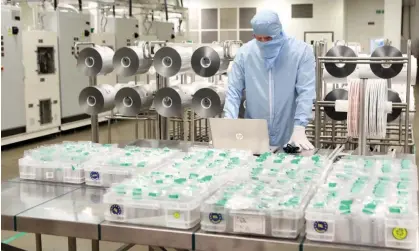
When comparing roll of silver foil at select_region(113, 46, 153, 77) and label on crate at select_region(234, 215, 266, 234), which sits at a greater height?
roll of silver foil at select_region(113, 46, 153, 77)

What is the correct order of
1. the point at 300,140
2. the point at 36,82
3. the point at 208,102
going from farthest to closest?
the point at 36,82 → the point at 208,102 → the point at 300,140

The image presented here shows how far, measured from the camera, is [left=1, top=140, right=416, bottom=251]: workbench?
1.60m

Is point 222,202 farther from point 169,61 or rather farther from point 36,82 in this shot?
point 36,82

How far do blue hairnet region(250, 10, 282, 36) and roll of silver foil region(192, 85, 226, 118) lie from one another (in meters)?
1.42

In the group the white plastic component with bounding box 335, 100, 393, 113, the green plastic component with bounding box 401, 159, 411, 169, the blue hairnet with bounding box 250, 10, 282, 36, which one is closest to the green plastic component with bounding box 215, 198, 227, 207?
the green plastic component with bounding box 401, 159, 411, 169

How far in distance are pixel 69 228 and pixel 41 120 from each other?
6.20 m

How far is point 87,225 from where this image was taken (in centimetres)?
178

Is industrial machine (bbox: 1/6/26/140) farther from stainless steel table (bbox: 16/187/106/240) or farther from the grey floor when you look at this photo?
stainless steel table (bbox: 16/187/106/240)

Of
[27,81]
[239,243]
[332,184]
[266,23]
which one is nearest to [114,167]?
[239,243]

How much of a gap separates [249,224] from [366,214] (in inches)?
13.9

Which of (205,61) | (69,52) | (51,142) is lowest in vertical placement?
(51,142)

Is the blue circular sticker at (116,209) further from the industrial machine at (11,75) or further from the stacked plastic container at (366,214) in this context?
the industrial machine at (11,75)

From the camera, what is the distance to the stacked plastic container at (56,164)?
2268 millimetres

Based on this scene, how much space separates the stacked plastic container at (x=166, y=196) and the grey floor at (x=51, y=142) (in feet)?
3.23
